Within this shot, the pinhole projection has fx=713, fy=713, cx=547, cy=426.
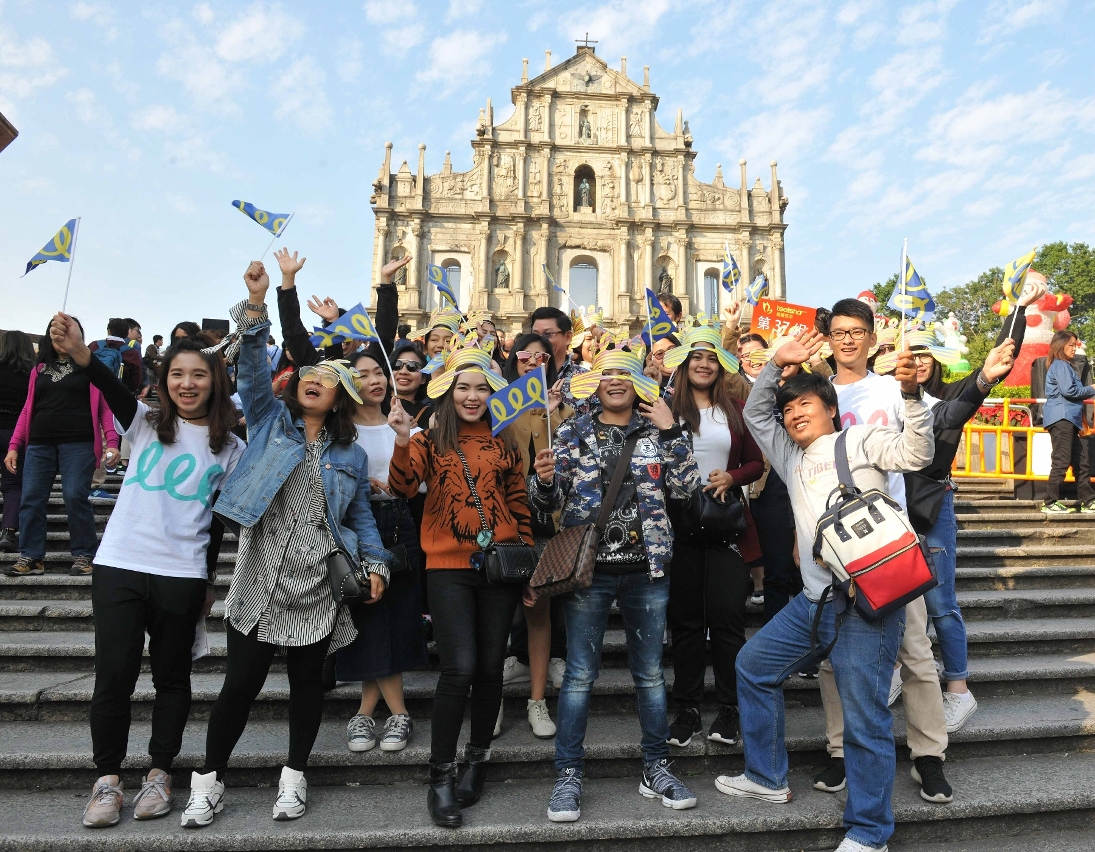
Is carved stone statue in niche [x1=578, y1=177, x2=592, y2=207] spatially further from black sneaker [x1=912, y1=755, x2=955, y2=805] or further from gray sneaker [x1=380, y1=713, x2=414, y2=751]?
black sneaker [x1=912, y1=755, x2=955, y2=805]

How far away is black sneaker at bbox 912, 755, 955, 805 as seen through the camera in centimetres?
327

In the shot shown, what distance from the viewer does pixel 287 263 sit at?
3.95m

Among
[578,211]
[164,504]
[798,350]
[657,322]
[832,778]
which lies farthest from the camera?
[578,211]

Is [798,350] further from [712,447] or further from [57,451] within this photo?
[57,451]

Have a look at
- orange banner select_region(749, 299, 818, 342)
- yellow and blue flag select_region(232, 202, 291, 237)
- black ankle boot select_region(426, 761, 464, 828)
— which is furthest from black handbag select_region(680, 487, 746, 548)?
orange banner select_region(749, 299, 818, 342)

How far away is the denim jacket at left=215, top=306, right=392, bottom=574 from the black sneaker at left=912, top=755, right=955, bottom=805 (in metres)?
2.71

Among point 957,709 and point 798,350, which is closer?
point 798,350

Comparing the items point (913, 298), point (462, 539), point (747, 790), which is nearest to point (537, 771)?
point (747, 790)

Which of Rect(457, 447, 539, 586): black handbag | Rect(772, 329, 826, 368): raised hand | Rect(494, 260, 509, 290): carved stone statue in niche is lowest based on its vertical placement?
Rect(457, 447, 539, 586): black handbag

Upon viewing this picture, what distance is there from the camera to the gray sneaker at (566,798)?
10.1ft

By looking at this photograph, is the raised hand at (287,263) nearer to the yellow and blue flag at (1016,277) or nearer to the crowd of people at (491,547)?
the crowd of people at (491,547)

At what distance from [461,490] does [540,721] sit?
1.35m

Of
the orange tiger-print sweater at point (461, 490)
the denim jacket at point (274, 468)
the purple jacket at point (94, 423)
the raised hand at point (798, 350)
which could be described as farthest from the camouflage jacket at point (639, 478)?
the purple jacket at point (94, 423)

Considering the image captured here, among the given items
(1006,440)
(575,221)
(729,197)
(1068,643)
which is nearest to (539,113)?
(575,221)
